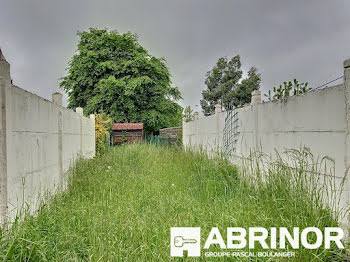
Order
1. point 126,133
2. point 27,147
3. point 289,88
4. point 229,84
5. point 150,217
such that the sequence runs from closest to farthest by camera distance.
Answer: point 27,147
point 150,217
point 289,88
point 126,133
point 229,84

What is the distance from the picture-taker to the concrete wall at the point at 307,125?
7.25ft

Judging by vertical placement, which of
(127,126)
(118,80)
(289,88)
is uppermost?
(118,80)

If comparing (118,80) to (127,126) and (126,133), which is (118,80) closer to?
(127,126)

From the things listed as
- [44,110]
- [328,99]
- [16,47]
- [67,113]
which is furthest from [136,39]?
[328,99]

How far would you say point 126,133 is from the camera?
15961 mm

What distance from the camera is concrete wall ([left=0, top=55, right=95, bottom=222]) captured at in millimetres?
2172

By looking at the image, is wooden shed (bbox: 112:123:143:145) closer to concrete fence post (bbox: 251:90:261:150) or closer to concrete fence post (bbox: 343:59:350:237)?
concrete fence post (bbox: 251:90:261:150)

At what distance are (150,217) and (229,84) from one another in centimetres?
2574

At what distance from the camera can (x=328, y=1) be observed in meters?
5.07

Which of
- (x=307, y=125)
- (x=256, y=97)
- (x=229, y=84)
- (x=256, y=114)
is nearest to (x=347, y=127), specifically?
(x=307, y=125)

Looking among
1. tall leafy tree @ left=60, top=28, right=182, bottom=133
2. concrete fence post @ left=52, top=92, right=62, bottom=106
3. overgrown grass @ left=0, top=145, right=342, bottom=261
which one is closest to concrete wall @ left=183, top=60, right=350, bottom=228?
overgrown grass @ left=0, top=145, right=342, bottom=261

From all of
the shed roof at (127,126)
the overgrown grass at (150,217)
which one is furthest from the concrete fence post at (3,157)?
the shed roof at (127,126)

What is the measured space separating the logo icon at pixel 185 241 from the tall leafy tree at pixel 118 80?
16.0 metres

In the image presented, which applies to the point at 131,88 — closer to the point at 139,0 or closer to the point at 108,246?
the point at 139,0
